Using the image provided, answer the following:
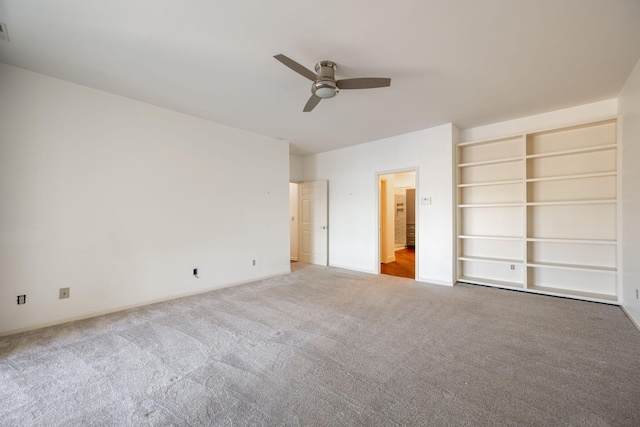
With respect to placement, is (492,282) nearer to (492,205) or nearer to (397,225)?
(492,205)

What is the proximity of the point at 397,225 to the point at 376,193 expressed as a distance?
4097 mm

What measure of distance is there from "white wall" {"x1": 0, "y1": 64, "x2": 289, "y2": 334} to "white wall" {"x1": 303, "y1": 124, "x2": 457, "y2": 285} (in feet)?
6.89

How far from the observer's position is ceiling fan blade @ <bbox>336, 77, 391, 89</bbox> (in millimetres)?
2492

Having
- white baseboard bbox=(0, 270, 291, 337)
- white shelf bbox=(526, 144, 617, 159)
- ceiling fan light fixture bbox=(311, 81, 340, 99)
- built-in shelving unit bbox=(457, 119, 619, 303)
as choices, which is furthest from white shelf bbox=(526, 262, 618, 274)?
white baseboard bbox=(0, 270, 291, 337)

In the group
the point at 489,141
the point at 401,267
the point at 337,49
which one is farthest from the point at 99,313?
the point at 489,141

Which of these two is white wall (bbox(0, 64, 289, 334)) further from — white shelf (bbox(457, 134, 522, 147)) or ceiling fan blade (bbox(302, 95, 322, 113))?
white shelf (bbox(457, 134, 522, 147))

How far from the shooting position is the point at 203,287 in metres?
4.11

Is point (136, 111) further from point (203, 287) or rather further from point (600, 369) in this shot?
point (600, 369)

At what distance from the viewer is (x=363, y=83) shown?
101 inches

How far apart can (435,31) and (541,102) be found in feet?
8.17

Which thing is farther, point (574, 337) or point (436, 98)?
point (436, 98)

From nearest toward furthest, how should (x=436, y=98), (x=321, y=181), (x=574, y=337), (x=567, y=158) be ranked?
(x=574, y=337), (x=436, y=98), (x=567, y=158), (x=321, y=181)

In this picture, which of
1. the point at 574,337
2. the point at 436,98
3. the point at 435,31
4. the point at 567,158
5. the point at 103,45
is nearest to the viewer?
the point at 435,31

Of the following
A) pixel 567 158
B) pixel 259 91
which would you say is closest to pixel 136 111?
pixel 259 91
